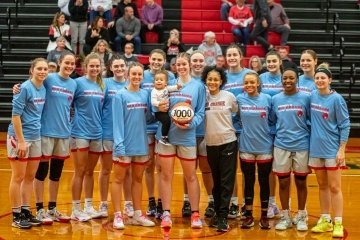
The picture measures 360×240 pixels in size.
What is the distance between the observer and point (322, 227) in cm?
780

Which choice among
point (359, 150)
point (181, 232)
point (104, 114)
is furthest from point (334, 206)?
point (359, 150)

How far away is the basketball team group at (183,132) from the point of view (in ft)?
25.0

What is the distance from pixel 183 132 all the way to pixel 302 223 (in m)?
1.54

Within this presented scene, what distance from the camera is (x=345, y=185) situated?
10.1 metres

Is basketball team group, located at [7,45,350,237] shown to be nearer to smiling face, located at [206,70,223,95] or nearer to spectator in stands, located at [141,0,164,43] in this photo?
smiling face, located at [206,70,223,95]

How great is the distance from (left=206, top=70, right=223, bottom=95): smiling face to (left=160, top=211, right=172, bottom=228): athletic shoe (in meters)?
1.31

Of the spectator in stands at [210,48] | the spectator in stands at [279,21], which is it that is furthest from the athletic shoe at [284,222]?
the spectator in stands at [279,21]

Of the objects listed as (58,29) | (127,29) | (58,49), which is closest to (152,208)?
(58,49)

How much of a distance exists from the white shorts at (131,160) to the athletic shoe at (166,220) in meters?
0.56

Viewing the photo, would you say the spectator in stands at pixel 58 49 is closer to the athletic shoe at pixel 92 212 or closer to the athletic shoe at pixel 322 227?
the athletic shoe at pixel 92 212

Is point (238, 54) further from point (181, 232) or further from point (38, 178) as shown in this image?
point (38, 178)

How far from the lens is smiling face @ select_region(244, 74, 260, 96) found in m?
7.79

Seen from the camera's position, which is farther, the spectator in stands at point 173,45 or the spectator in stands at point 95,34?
the spectator in stands at point 95,34

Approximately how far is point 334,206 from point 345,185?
2.57 meters
